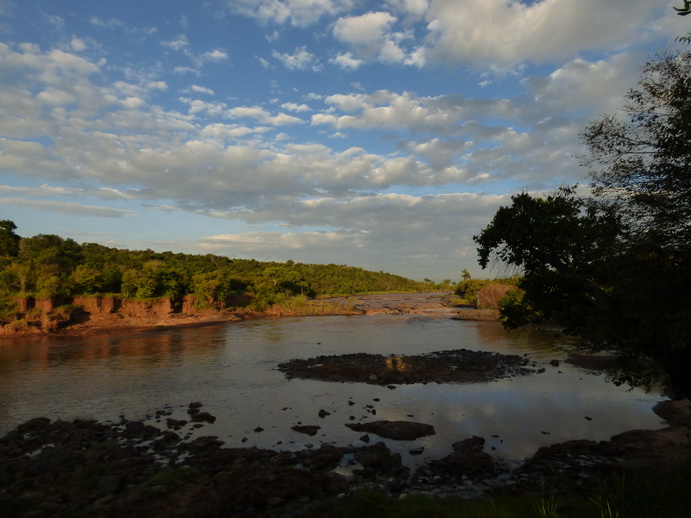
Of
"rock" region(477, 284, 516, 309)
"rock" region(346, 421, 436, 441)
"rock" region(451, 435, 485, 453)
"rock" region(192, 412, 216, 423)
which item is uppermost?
"rock" region(477, 284, 516, 309)

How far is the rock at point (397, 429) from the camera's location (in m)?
19.5

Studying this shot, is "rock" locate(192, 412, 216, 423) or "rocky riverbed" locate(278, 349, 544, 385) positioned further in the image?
"rocky riverbed" locate(278, 349, 544, 385)

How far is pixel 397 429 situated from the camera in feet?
66.1

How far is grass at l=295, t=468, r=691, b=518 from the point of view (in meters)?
8.23

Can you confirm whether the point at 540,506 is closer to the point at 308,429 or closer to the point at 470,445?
the point at 470,445

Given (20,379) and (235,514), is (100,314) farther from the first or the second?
(235,514)

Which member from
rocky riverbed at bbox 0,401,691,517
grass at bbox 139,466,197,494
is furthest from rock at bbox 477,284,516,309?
grass at bbox 139,466,197,494

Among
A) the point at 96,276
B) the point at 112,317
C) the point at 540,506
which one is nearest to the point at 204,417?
the point at 540,506

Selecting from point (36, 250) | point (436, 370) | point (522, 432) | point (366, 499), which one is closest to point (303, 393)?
point (436, 370)

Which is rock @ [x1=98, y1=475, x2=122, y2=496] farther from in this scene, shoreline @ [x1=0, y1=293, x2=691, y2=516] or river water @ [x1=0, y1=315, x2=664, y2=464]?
river water @ [x1=0, y1=315, x2=664, y2=464]

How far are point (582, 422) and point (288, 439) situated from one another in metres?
16.5

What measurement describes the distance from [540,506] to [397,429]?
11.0 meters

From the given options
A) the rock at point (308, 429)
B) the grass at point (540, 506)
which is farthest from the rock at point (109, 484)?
the rock at point (308, 429)

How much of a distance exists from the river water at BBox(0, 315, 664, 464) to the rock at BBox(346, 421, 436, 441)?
1.82 ft
